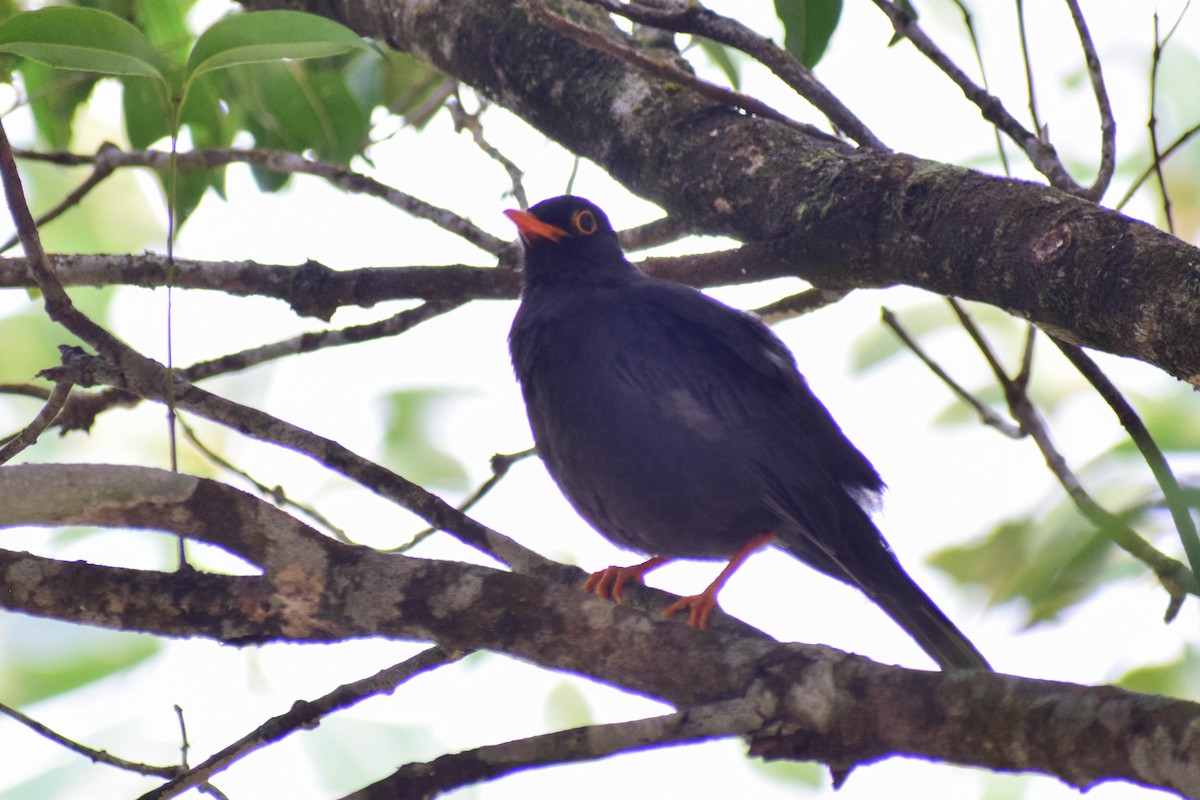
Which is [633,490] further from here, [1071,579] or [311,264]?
[1071,579]

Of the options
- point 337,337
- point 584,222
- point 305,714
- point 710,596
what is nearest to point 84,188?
point 337,337

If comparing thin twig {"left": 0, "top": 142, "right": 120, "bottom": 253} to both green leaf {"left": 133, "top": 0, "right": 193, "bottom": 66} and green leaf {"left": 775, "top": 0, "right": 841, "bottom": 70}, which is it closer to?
green leaf {"left": 133, "top": 0, "right": 193, "bottom": 66}

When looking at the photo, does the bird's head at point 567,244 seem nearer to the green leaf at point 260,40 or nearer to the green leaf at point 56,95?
the green leaf at point 56,95

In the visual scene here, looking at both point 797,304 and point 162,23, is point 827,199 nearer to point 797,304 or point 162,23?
point 797,304

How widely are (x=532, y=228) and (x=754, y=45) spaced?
183 cm

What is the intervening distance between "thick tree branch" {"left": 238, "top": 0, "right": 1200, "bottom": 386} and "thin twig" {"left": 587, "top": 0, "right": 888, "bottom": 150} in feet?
0.33

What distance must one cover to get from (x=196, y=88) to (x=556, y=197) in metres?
1.60

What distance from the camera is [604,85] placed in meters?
4.11

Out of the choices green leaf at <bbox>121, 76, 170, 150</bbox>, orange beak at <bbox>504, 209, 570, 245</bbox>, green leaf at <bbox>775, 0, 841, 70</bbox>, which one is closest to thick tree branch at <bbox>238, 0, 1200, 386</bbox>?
green leaf at <bbox>775, 0, 841, 70</bbox>

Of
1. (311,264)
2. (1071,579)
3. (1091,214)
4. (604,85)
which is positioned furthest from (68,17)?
(1071,579)

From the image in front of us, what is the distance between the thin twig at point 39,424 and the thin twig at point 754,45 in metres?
1.77

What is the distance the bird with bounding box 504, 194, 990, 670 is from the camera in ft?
13.3

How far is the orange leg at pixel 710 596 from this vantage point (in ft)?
12.7

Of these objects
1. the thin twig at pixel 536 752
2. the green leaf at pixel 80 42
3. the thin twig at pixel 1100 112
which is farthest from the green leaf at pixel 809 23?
the thin twig at pixel 536 752
